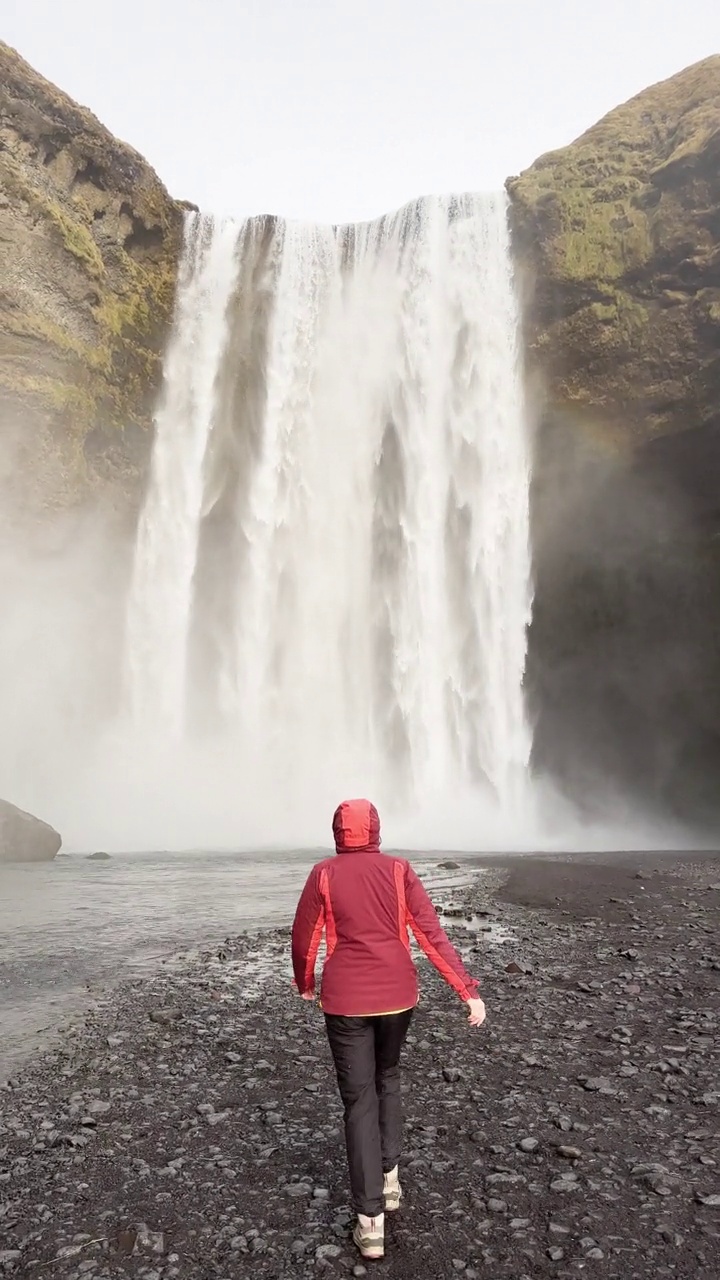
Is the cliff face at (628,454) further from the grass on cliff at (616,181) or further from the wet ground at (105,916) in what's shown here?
the wet ground at (105,916)

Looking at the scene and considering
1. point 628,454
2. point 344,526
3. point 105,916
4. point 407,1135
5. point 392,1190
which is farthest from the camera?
point 344,526

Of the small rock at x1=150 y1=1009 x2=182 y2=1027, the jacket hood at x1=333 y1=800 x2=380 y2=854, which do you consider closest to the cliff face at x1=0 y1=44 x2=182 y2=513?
the small rock at x1=150 y1=1009 x2=182 y2=1027

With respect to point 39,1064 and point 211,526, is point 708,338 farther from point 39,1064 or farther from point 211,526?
point 39,1064

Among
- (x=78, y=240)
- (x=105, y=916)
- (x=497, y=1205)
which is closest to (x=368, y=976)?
(x=497, y=1205)

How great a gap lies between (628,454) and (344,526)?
35.7 feet

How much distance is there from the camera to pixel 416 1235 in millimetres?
3889

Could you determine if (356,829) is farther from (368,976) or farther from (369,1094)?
(369,1094)

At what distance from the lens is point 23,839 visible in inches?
740

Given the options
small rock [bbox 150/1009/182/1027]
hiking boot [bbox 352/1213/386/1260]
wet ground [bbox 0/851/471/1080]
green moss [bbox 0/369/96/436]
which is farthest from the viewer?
green moss [bbox 0/369/96/436]

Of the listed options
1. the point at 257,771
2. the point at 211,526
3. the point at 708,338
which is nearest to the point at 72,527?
the point at 211,526

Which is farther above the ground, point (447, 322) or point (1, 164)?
point (1, 164)

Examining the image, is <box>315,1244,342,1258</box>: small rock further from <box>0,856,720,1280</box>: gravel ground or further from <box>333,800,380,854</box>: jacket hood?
<box>333,800,380,854</box>: jacket hood

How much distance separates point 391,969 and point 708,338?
29.3 metres

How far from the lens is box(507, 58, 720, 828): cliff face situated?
28688 mm
